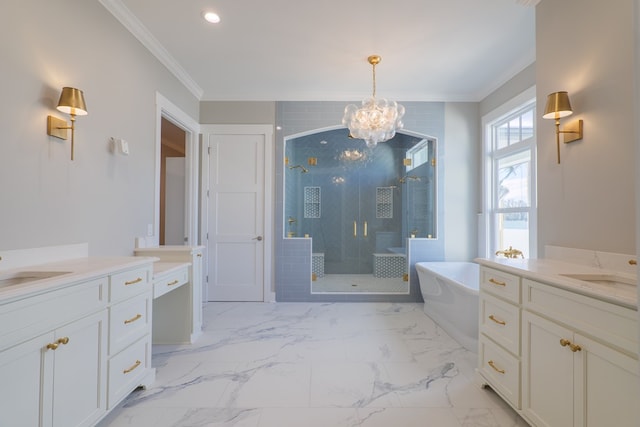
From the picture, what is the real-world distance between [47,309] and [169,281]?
1176mm

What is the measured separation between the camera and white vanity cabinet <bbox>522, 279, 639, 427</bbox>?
111 cm

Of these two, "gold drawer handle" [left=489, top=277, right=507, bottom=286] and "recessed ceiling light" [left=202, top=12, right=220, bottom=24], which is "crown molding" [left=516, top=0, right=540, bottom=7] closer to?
"gold drawer handle" [left=489, top=277, right=507, bottom=286]

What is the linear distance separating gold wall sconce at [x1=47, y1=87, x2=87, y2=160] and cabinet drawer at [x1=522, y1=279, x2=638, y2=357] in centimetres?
276

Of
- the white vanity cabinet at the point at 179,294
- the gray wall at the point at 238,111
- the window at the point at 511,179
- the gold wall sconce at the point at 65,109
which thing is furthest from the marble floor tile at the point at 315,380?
the gray wall at the point at 238,111

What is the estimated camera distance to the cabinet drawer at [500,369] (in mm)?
Result: 1688

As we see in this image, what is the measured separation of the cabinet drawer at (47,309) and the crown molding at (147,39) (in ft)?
6.95

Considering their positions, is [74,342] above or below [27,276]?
below

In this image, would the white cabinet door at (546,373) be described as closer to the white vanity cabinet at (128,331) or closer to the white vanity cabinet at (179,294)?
the white vanity cabinet at (128,331)

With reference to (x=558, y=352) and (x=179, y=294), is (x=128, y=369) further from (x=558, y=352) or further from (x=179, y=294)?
(x=558, y=352)

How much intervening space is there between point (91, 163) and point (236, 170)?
2029 millimetres

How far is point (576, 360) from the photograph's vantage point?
51.0 inches

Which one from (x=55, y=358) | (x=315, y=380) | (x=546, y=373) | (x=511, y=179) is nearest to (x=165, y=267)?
(x=55, y=358)

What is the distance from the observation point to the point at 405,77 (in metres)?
3.58

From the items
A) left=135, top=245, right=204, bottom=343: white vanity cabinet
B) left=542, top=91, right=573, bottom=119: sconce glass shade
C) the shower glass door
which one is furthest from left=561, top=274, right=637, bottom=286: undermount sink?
the shower glass door
